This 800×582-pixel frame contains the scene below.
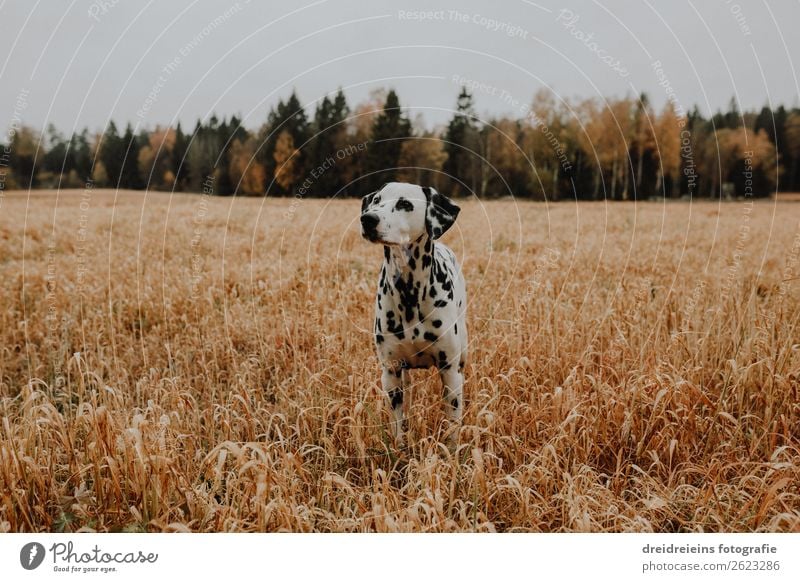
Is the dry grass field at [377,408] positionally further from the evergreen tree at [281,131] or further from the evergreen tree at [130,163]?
the evergreen tree at [130,163]

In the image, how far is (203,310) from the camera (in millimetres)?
5898

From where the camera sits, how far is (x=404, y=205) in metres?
3.53

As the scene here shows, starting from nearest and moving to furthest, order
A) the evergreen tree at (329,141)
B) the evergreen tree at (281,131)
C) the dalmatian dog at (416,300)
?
the dalmatian dog at (416,300) → the evergreen tree at (329,141) → the evergreen tree at (281,131)

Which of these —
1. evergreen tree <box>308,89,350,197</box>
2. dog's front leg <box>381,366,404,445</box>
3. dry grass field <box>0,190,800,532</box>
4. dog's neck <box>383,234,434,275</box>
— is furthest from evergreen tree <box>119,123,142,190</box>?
dog's front leg <box>381,366,404,445</box>

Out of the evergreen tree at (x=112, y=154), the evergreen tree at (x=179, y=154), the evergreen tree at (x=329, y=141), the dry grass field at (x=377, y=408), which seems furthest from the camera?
the evergreen tree at (x=112, y=154)

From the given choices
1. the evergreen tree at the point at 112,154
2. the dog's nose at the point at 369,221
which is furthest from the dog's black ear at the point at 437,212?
the evergreen tree at the point at 112,154

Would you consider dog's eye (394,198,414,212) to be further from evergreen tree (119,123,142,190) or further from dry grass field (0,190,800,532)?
evergreen tree (119,123,142,190)

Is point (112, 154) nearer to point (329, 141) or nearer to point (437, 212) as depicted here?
point (329, 141)

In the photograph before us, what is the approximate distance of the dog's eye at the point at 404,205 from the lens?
352cm

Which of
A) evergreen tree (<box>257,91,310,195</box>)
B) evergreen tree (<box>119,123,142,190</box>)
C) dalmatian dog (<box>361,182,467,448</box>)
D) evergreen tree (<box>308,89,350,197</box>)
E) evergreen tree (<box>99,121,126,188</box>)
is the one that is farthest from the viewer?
evergreen tree (<box>99,121,126,188</box>)

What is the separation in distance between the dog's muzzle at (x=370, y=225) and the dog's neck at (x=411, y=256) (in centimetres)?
37

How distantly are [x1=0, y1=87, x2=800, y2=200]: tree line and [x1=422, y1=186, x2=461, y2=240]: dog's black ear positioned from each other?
1825 millimetres

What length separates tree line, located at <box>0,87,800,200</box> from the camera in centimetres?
551
